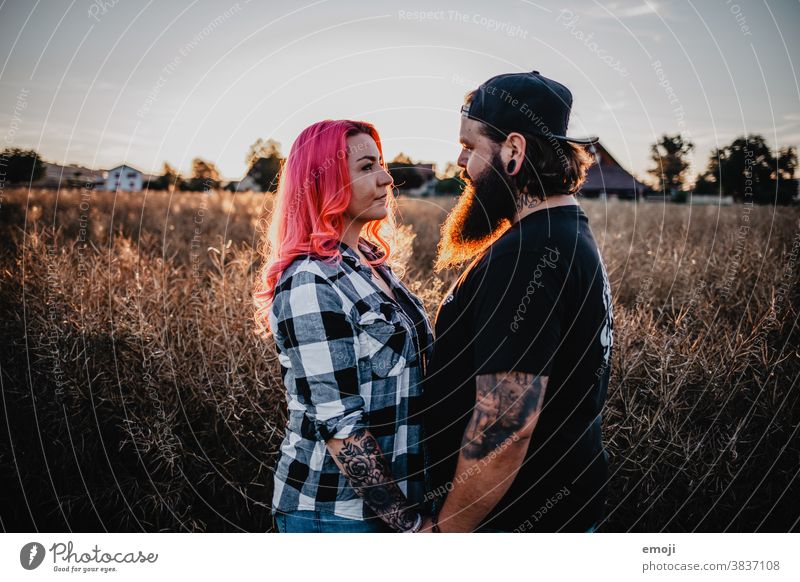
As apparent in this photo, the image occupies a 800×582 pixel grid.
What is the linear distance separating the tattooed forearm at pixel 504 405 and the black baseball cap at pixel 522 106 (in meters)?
0.84

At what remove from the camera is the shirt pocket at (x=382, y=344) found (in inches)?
64.6

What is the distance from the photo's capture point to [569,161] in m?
1.68

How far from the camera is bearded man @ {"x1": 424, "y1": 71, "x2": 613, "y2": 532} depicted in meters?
1.43

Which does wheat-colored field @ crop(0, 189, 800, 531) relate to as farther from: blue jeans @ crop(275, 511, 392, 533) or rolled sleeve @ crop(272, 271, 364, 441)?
rolled sleeve @ crop(272, 271, 364, 441)

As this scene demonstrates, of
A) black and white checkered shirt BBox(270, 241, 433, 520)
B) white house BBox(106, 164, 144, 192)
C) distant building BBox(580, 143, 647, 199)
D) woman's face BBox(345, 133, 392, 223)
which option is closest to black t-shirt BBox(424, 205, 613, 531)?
black and white checkered shirt BBox(270, 241, 433, 520)

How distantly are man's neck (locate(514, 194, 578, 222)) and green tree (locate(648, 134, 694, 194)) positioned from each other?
205 cm

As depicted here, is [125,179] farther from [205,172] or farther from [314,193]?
[314,193]

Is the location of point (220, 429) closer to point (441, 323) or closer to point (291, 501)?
point (291, 501)

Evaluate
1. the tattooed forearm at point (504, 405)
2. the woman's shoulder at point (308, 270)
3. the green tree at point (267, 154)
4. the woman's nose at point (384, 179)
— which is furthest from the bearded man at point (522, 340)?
the green tree at point (267, 154)

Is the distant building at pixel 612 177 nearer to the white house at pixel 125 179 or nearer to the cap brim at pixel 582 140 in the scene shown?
the cap brim at pixel 582 140

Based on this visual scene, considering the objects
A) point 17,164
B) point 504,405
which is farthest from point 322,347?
point 17,164

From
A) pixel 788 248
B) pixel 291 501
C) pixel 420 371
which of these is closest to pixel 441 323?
pixel 420 371

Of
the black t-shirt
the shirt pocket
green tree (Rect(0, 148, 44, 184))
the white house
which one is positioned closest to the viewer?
the black t-shirt

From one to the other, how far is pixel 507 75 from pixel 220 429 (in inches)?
110
